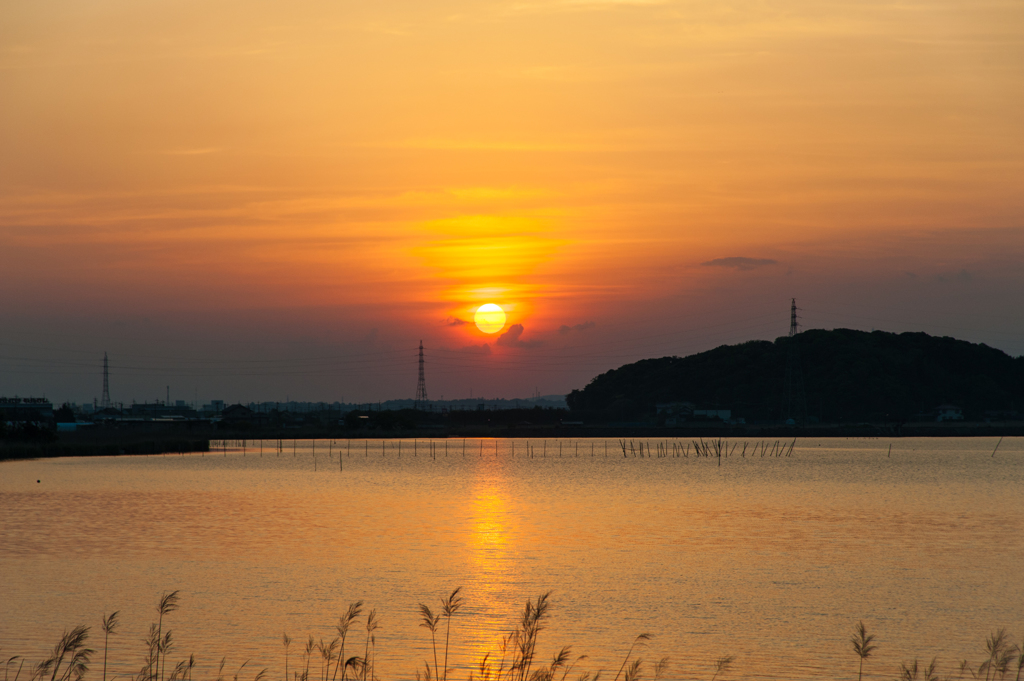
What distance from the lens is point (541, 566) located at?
1391 inches

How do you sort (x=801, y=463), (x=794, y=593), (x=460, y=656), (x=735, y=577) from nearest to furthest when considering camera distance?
(x=460, y=656) → (x=794, y=593) → (x=735, y=577) → (x=801, y=463)

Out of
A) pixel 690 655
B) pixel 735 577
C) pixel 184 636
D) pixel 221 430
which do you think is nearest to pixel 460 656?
pixel 690 655

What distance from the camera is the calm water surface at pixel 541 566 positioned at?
23.1 meters

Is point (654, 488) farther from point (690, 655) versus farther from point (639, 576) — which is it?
point (690, 655)

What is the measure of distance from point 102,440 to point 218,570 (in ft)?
343

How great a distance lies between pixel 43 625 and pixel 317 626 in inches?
278

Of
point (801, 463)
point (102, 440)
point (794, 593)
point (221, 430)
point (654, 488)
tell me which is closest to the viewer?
point (794, 593)

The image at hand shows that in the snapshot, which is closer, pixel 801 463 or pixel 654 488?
pixel 654 488

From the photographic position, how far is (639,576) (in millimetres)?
32406

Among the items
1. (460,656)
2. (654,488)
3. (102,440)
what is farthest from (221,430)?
(460,656)

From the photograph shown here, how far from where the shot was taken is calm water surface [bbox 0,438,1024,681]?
2314cm

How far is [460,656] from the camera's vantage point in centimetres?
2144

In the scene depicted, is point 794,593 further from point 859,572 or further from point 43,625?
point 43,625

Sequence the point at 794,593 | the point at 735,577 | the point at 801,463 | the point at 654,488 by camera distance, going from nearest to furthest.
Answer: the point at 794,593
the point at 735,577
the point at 654,488
the point at 801,463
